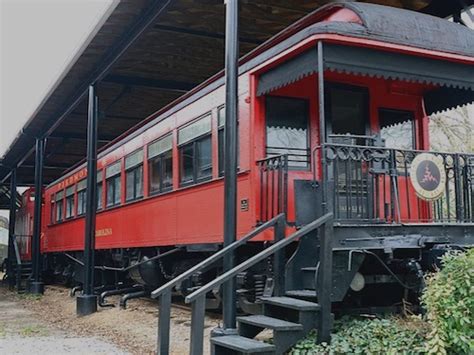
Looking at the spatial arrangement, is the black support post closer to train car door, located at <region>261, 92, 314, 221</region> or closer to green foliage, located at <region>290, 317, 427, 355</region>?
green foliage, located at <region>290, 317, 427, 355</region>

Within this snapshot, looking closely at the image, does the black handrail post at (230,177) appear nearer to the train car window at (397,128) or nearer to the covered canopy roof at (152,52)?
the train car window at (397,128)

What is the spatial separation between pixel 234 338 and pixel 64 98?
9425mm

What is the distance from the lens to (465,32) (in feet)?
21.0

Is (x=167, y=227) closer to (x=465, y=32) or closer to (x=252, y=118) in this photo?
(x=252, y=118)

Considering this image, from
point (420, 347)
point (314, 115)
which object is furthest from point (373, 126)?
point (420, 347)

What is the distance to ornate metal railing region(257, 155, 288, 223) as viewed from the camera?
248 inches

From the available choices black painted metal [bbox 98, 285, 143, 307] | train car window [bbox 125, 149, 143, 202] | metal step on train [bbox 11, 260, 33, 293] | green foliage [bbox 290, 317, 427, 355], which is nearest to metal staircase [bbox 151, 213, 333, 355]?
green foliage [bbox 290, 317, 427, 355]

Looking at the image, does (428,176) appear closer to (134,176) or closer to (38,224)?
(134,176)

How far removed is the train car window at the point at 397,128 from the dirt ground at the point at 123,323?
11.1 ft

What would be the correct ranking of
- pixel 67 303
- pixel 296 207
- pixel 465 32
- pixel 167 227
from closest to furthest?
pixel 296 207
pixel 465 32
pixel 167 227
pixel 67 303

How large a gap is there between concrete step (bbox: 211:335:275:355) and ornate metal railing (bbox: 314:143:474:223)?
4.80 ft

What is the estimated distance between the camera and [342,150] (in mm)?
5828

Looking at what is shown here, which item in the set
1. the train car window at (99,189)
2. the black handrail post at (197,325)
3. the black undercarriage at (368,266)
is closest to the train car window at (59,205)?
the train car window at (99,189)

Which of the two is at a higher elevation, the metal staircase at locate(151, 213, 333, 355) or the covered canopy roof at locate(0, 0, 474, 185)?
the covered canopy roof at locate(0, 0, 474, 185)
